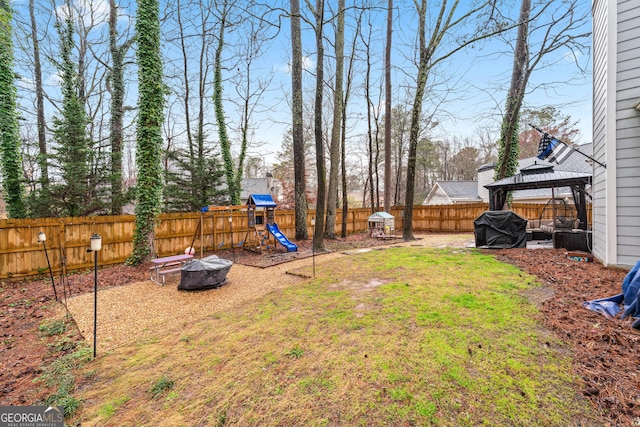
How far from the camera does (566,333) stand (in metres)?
2.67

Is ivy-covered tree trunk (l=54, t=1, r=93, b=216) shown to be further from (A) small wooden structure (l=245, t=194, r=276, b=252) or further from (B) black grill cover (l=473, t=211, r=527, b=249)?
(B) black grill cover (l=473, t=211, r=527, b=249)

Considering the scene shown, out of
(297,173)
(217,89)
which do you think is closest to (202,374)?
(297,173)

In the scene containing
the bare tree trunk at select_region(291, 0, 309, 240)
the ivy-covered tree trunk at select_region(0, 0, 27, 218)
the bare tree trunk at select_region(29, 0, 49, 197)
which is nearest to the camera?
the ivy-covered tree trunk at select_region(0, 0, 27, 218)

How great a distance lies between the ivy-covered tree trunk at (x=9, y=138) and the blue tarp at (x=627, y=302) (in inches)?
504

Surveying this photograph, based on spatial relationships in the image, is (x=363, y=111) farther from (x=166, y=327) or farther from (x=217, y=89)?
(x=166, y=327)

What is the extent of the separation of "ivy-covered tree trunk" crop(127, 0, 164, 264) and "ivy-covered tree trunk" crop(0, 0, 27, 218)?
3997 millimetres

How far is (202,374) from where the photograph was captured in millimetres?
2287

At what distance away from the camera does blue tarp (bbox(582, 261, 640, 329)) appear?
2773 mm

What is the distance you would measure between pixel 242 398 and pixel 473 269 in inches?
209

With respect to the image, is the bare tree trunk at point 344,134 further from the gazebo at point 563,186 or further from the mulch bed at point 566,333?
the mulch bed at point 566,333

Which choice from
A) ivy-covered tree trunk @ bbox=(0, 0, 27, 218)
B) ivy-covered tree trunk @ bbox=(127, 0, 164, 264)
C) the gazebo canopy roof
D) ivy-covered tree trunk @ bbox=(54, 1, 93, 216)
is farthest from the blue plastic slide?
the gazebo canopy roof

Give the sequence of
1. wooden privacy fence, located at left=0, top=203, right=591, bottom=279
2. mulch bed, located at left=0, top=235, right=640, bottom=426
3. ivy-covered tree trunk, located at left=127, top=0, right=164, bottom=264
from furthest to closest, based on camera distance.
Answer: ivy-covered tree trunk, located at left=127, top=0, right=164, bottom=264 < wooden privacy fence, located at left=0, top=203, right=591, bottom=279 < mulch bed, located at left=0, top=235, right=640, bottom=426

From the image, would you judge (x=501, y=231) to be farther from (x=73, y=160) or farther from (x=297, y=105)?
(x=73, y=160)
